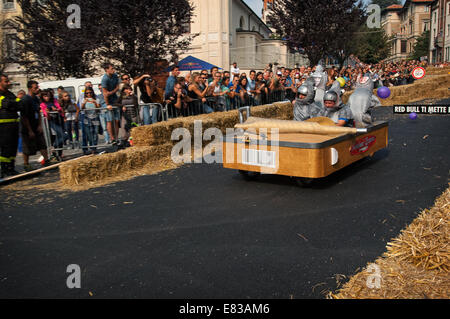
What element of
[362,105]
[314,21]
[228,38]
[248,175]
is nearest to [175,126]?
[248,175]

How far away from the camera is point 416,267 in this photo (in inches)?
132

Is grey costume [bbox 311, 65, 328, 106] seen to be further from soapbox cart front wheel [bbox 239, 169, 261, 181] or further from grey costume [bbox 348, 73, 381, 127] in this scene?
soapbox cart front wheel [bbox 239, 169, 261, 181]

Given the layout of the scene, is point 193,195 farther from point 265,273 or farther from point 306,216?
point 265,273

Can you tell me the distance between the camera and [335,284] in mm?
3506

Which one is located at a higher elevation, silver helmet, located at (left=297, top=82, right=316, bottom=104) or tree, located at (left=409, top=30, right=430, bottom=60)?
tree, located at (left=409, top=30, right=430, bottom=60)

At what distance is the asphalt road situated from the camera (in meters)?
3.62

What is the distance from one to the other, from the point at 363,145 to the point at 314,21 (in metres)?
22.0

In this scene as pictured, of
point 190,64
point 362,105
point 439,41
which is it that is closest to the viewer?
point 362,105

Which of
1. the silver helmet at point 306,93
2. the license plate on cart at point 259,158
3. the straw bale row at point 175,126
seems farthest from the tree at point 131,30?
the license plate on cart at point 259,158

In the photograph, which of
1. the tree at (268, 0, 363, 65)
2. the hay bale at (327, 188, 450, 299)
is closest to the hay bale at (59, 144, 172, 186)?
the hay bale at (327, 188, 450, 299)

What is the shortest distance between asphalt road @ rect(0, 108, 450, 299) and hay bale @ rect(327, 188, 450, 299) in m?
0.33

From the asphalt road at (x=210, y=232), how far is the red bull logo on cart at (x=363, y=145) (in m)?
0.45

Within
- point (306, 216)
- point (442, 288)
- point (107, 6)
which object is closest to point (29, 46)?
point (107, 6)

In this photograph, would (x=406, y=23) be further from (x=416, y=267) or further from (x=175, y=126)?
(x=416, y=267)
